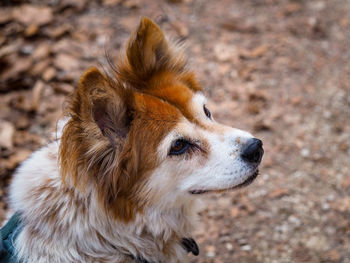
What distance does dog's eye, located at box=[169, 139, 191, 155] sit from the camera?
264 cm

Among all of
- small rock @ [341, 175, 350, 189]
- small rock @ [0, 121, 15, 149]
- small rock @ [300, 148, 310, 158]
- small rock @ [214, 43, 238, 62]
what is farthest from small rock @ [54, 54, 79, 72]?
small rock @ [341, 175, 350, 189]

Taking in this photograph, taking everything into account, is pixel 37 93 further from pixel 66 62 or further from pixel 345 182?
pixel 345 182

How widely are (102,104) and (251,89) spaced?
3127 mm

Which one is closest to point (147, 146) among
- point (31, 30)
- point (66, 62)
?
point (66, 62)

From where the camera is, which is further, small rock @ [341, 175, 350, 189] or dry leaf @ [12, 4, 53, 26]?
dry leaf @ [12, 4, 53, 26]

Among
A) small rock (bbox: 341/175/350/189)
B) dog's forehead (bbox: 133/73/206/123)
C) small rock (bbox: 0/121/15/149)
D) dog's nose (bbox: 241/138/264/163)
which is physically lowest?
small rock (bbox: 341/175/350/189)

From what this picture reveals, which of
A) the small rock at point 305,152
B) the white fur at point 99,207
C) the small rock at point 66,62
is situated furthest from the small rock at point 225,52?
the white fur at point 99,207

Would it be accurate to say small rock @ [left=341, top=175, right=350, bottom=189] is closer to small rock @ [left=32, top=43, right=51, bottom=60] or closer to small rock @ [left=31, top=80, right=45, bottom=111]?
small rock @ [left=31, top=80, right=45, bottom=111]

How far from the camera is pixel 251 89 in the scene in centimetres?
511

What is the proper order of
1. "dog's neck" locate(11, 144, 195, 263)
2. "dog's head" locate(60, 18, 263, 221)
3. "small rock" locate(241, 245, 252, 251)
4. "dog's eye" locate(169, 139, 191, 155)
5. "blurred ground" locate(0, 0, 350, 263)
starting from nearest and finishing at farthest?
1. "dog's head" locate(60, 18, 263, 221)
2. "dog's neck" locate(11, 144, 195, 263)
3. "dog's eye" locate(169, 139, 191, 155)
4. "small rock" locate(241, 245, 252, 251)
5. "blurred ground" locate(0, 0, 350, 263)

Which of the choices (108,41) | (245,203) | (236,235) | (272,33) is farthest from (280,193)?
(108,41)

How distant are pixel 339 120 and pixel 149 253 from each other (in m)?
3.05

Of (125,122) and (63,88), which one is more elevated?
(125,122)

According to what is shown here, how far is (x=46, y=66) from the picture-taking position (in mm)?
5086
